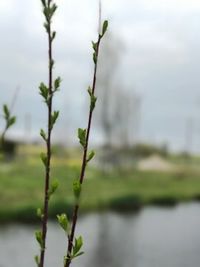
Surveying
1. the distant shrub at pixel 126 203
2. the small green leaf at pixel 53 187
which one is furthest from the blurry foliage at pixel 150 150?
the small green leaf at pixel 53 187

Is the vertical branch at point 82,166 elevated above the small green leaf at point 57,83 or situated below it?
below

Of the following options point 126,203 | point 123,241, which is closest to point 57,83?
point 123,241

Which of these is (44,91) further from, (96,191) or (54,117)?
(96,191)

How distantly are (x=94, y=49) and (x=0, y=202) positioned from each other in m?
24.7

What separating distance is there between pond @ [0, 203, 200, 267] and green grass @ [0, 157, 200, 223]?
1309 millimetres

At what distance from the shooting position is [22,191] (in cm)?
2931

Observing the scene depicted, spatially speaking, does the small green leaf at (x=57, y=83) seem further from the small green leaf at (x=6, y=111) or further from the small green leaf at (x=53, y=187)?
the small green leaf at (x=6, y=111)

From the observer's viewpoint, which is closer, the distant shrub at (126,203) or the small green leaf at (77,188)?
the small green leaf at (77,188)

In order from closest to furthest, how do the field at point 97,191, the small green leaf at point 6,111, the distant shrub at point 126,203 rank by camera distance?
the small green leaf at point 6,111
the field at point 97,191
the distant shrub at point 126,203

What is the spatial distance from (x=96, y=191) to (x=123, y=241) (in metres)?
10.7

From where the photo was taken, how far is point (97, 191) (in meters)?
31.6

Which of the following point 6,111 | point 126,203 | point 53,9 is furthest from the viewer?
point 126,203

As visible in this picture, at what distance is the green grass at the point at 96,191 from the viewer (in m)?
24.6

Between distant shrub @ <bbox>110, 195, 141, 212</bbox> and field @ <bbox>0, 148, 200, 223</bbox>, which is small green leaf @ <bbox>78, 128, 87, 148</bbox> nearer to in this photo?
field @ <bbox>0, 148, 200, 223</bbox>
